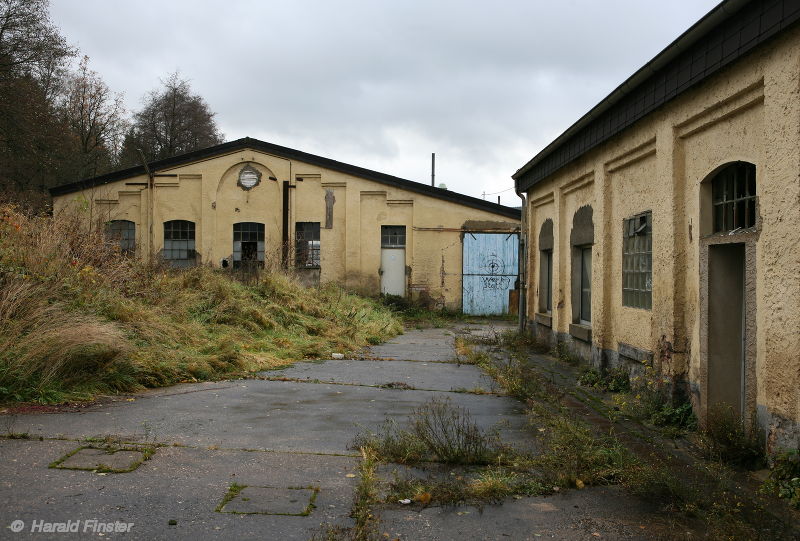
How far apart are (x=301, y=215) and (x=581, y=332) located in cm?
1521

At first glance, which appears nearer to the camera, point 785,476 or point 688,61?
point 785,476

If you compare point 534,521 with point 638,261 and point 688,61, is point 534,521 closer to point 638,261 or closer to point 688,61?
point 688,61

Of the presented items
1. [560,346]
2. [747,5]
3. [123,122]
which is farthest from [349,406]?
[123,122]

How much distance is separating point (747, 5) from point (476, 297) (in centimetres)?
1833

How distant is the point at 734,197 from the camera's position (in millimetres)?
5906

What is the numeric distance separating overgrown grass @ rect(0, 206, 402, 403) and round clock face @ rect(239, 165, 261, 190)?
10.7m

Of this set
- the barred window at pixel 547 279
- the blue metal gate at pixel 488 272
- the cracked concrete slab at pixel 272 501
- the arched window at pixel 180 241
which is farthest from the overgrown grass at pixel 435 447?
the arched window at pixel 180 241

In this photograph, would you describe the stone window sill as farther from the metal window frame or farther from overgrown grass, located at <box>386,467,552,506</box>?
overgrown grass, located at <box>386,467,552,506</box>

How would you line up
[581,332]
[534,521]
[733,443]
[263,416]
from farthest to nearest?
[581,332]
[263,416]
[733,443]
[534,521]

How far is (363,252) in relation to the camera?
77.5ft

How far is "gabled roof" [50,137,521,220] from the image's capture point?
23.4 m

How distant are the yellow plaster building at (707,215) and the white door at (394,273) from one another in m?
13.2

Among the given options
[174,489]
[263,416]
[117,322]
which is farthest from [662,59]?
[117,322]

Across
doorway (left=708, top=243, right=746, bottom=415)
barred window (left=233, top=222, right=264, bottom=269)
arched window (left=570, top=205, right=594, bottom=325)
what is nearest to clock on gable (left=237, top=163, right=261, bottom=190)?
barred window (left=233, top=222, right=264, bottom=269)
